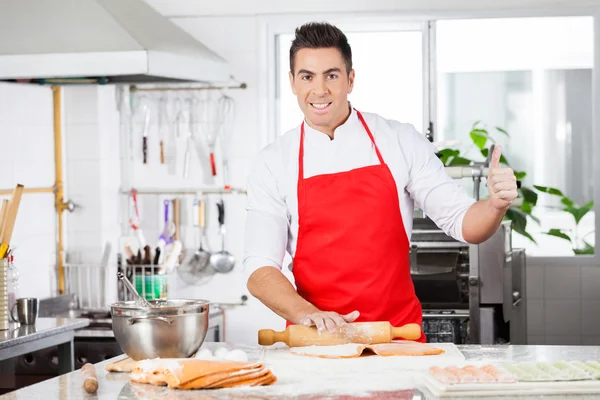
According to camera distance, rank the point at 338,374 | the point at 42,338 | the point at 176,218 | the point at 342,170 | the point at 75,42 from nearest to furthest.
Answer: the point at 338,374 → the point at 342,170 → the point at 75,42 → the point at 42,338 → the point at 176,218

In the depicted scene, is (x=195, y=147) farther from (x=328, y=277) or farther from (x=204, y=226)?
(x=328, y=277)

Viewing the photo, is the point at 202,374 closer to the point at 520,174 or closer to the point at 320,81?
the point at 320,81

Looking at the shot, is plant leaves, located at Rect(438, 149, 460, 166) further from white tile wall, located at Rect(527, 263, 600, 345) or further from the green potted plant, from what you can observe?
white tile wall, located at Rect(527, 263, 600, 345)

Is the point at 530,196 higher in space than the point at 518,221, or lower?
higher

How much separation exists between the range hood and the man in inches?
27.9

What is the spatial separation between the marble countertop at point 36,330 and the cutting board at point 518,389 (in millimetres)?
1868

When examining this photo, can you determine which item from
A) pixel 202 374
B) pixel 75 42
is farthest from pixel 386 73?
pixel 202 374

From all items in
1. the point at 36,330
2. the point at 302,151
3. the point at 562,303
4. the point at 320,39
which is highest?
the point at 320,39

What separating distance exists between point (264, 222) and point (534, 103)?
2.63 m

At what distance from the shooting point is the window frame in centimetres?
490

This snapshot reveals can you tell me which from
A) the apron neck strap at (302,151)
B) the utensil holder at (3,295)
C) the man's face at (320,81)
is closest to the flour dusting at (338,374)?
the apron neck strap at (302,151)

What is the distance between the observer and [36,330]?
11.4 feet

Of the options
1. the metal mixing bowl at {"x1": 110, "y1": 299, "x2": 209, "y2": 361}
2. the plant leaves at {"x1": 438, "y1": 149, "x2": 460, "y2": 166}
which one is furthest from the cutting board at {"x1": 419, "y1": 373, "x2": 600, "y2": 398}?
the plant leaves at {"x1": 438, "y1": 149, "x2": 460, "y2": 166}

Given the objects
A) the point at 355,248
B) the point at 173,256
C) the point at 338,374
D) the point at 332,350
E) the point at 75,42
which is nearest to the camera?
the point at 338,374
